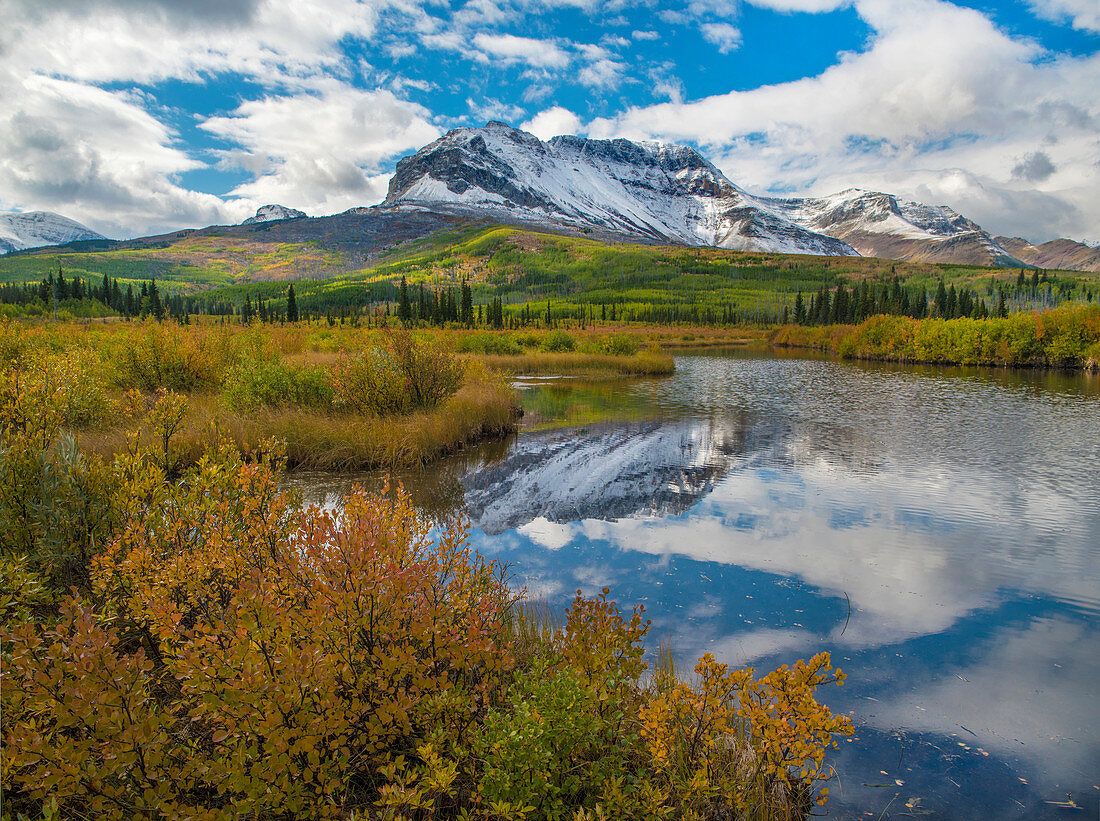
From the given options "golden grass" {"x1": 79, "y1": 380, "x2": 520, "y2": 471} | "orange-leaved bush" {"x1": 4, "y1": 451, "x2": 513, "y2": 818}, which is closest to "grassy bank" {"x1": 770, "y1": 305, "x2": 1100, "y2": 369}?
"golden grass" {"x1": 79, "y1": 380, "x2": 520, "y2": 471}

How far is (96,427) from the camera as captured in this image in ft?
42.9

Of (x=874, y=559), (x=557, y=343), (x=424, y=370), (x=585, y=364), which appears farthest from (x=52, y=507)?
(x=557, y=343)

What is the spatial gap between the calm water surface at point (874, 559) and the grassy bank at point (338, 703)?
5.85 feet

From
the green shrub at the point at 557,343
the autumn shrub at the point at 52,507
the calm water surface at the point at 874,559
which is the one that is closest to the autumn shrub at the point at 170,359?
the calm water surface at the point at 874,559

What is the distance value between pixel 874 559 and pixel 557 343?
41824mm

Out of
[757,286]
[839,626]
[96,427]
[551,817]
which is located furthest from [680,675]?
[757,286]

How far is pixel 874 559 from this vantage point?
9438 millimetres

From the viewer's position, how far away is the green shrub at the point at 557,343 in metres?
49.9

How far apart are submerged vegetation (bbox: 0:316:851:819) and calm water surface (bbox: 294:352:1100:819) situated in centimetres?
161

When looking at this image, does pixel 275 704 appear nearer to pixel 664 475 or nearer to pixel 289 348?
pixel 664 475

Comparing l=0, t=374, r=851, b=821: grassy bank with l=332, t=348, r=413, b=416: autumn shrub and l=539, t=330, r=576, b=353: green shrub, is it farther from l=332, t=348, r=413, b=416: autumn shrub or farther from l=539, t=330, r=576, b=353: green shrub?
l=539, t=330, r=576, b=353: green shrub

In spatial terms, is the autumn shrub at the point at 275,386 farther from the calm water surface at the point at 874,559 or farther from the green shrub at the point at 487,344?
the green shrub at the point at 487,344

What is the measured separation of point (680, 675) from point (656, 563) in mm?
3340

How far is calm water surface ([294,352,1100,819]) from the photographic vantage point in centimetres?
505
